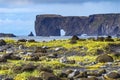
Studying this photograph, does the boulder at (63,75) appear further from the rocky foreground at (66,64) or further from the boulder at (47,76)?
the boulder at (47,76)

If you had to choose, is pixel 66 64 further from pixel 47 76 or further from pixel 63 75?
pixel 47 76

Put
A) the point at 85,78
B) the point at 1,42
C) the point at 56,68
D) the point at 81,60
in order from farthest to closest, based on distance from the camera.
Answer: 1. the point at 1,42
2. the point at 81,60
3. the point at 56,68
4. the point at 85,78

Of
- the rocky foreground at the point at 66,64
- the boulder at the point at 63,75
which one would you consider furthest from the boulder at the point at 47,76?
the boulder at the point at 63,75

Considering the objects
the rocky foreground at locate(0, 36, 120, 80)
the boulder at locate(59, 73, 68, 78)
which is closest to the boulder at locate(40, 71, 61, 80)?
the rocky foreground at locate(0, 36, 120, 80)

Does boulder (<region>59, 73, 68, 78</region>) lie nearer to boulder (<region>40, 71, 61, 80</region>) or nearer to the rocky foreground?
the rocky foreground

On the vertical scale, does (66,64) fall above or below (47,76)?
above

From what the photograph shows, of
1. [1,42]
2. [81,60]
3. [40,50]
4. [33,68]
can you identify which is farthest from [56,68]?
[1,42]

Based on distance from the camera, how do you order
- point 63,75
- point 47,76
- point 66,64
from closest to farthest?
point 47,76
point 63,75
point 66,64

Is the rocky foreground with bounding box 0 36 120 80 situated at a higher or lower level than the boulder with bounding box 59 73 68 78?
higher

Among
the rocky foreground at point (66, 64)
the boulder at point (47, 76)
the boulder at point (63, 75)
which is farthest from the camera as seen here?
the boulder at point (63, 75)

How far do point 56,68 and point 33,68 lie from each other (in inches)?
127

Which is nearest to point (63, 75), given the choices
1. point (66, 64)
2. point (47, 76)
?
point (47, 76)

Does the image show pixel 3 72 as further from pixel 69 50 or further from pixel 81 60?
pixel 69 50

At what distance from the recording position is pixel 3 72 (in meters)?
30.7
